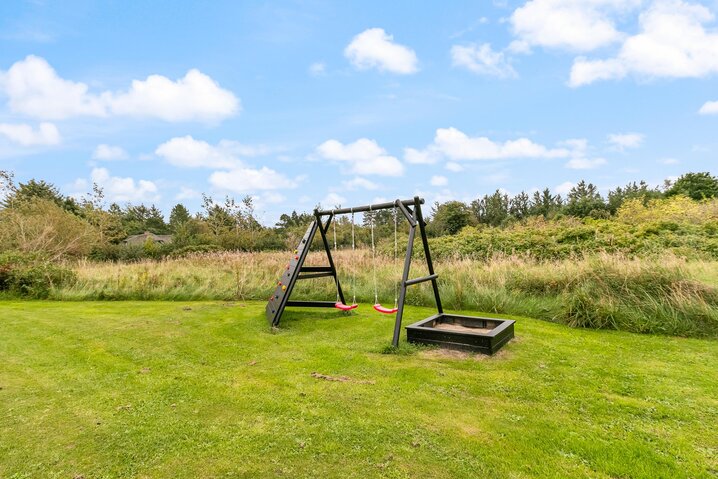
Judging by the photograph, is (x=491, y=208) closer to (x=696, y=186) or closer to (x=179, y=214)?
(x=696, y=186)

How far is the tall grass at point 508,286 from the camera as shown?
16.8 feet

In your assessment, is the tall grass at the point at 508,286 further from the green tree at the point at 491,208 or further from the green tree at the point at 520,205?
the green tree at the point at 520,205

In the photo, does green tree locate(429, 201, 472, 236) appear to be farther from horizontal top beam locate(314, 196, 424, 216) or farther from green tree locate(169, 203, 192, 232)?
green tree locate(169, 203, 192, 232)

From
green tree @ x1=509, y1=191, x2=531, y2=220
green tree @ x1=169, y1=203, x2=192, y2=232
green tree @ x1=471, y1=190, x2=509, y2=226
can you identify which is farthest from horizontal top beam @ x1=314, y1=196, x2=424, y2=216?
green tree @ x1=169, y1=203, x2=192, y2=232

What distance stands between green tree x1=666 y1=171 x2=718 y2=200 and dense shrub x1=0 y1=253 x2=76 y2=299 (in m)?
28.5

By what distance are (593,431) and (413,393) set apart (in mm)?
1255

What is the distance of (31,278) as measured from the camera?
29.9 ft

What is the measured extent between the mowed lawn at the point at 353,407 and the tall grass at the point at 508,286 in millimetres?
571

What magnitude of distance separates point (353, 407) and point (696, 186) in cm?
2837

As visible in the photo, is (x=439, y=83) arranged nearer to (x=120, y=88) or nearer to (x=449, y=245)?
(x=449, y=245)

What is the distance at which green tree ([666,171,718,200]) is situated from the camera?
21.7 meters

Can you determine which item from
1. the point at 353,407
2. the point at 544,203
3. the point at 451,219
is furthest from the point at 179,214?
the point at 353,407

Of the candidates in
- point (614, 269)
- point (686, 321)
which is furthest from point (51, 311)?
point (686, 321)

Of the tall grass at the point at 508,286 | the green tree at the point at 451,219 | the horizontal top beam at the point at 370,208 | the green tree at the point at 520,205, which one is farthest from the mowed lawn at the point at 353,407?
the green tree at the point at 520,205
